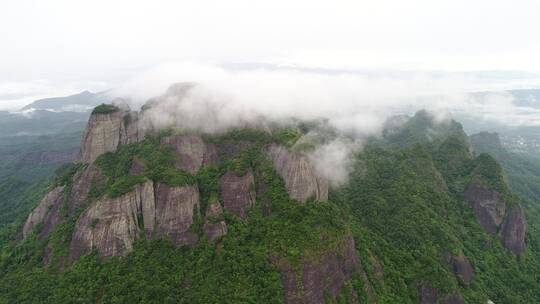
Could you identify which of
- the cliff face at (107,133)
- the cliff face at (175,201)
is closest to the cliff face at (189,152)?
the cliff face at (175,201)

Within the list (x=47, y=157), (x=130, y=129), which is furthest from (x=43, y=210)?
(x=47, y=157)

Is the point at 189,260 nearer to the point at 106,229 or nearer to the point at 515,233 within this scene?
the point at 106,229

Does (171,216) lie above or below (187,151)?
below

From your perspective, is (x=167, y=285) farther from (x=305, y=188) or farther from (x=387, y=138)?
(x=387, y=138)

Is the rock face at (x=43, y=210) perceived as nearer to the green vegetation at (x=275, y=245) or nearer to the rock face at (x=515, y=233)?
the green vegetation at (x=275, y=245)

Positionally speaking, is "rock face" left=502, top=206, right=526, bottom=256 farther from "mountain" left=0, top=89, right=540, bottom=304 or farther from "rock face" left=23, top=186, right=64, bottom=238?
"rock face" left=23, top=186, right=64, bottom=238

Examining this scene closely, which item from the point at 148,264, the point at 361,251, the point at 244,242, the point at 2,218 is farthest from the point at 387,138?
the point at 2,218
